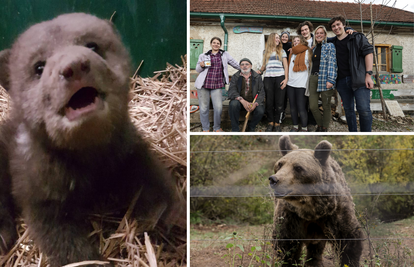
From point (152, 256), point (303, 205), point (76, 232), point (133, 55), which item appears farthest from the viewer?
point (303, 205)

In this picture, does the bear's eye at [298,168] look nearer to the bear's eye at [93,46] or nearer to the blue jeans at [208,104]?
the blue jeans at [208,104]

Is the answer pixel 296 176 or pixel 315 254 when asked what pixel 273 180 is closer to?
pixel 296 176

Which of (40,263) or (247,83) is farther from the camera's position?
(247,83)

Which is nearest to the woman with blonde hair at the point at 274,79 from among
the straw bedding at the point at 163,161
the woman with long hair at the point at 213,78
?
the woman with long hair at the point at 213,78

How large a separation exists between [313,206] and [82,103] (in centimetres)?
164

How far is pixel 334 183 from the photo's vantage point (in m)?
1.95

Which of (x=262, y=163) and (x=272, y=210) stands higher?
(x=262, y=163)

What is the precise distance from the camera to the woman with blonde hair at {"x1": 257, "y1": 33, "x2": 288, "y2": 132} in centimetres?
201

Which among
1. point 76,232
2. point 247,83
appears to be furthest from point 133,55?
point 76,232

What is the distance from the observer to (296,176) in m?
1.92

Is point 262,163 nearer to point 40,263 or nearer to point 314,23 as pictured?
point 314,23

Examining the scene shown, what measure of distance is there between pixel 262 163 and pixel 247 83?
1.97 feet

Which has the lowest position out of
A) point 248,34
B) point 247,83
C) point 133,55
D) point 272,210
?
point 272,210

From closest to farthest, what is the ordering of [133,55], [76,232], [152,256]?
[76,232], [152,256], [133,55]
